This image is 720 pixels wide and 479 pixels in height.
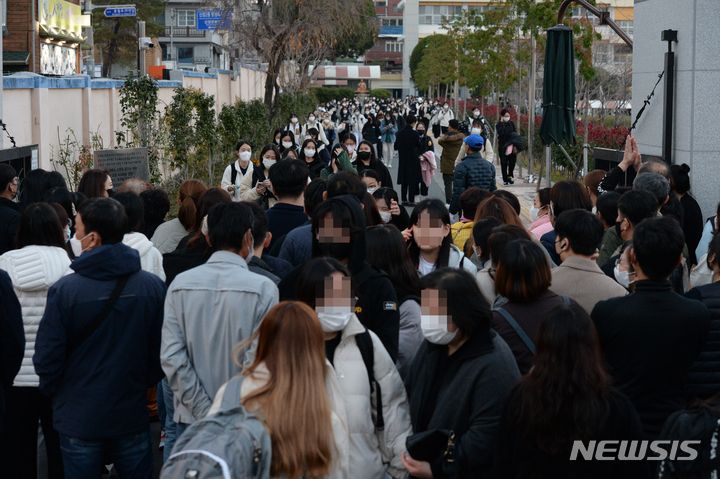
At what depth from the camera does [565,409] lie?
271 cm

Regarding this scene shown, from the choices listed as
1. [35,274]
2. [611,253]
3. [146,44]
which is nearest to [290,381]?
[35,274]

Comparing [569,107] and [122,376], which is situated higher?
[569,107]

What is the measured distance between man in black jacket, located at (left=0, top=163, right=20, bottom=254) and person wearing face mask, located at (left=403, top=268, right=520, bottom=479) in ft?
11.6

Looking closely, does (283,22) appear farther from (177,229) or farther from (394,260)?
(394,260)

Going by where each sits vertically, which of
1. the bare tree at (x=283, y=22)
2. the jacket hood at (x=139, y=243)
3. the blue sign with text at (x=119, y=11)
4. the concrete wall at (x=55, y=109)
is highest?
the bare tree at (x=283, y=22)

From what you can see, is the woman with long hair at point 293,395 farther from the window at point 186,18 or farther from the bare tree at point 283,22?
the window at point 186,18

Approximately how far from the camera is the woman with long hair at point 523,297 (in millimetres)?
3588

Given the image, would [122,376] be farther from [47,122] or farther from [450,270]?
[47,122]

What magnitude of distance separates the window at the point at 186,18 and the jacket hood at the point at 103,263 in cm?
7397

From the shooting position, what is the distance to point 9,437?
440 cm

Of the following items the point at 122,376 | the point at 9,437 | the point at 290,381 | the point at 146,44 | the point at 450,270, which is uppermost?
the point at 146,44

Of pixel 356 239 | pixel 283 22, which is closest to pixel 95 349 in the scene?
pixel 356 239

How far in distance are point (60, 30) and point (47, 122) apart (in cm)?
3158

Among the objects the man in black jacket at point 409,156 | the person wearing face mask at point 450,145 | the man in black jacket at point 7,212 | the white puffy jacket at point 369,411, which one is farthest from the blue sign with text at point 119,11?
the white puffy jacket at point 369,411
